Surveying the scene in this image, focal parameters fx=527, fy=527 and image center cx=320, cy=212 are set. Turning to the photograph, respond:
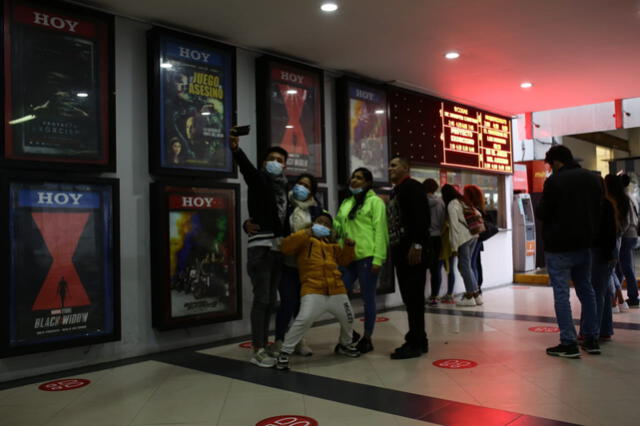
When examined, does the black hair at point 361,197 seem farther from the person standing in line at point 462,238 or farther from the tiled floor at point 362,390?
the person standing in line at point 462,238

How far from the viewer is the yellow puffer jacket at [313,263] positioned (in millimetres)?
3742

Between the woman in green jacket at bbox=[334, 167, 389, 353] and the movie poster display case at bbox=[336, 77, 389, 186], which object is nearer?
the woman in green jacket at bbox=[334, 167, 389, 353]

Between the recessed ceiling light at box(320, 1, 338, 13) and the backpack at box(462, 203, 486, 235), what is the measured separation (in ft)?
10.5

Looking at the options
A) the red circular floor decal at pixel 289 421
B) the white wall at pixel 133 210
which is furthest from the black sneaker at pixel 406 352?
the white wall at pixel 133 210

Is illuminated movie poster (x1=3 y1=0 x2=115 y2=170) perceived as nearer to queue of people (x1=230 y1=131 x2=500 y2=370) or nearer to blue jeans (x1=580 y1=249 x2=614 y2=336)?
queue of people (x1=230 y1=131 x2=500 y2=370)

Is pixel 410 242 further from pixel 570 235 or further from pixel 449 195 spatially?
pixel 449 195

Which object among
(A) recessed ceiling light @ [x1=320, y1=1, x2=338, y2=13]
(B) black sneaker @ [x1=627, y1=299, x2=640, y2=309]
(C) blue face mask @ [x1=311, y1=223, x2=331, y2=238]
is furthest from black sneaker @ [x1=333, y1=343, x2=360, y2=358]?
(B) black sneaker @ [x1=627, y1=299, x2=640, y2=309]

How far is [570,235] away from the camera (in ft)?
12.2

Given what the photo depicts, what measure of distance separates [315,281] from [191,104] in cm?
205

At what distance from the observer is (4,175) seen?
3605 millimetres

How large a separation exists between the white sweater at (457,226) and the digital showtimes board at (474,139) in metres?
1.25

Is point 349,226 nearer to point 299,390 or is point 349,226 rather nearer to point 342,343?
point 342,343

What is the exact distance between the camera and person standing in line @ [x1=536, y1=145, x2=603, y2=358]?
373cm

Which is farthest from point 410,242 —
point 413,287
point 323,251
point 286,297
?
point 286,297
